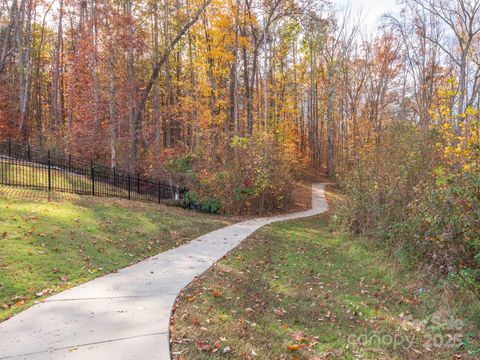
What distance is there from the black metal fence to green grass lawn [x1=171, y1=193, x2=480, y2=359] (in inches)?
333

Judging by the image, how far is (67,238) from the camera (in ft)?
23.4

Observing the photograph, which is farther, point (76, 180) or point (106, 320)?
point (76, 180)

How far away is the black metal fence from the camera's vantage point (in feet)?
42.9

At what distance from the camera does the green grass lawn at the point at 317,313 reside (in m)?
3.87

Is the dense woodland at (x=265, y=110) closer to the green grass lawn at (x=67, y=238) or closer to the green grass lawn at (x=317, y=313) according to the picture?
the green grass lawn at (x=317, y=313)

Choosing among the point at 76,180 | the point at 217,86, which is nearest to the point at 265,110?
the point at 217,86

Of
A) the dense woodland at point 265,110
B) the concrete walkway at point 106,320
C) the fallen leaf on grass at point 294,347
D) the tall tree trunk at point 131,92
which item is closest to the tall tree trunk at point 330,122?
the dense woodland at point 265,110

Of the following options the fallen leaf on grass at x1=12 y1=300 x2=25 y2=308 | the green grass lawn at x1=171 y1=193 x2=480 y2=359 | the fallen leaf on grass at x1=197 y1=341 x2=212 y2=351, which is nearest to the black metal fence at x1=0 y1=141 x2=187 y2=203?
the fallen leaf on grass at x1=12 y1=300 x2=25 y2=308

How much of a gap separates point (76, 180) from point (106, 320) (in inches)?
491

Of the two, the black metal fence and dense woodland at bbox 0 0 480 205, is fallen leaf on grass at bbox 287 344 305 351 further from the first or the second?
the black metal fence

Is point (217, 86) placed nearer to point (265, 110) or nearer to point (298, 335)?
point (265, 110)

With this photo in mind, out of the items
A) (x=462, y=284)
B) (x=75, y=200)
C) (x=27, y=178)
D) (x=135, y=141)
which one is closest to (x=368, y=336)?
(x=462, y=284)

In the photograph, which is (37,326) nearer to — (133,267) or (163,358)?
(163,358)

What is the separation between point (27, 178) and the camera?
1335 centimetres
